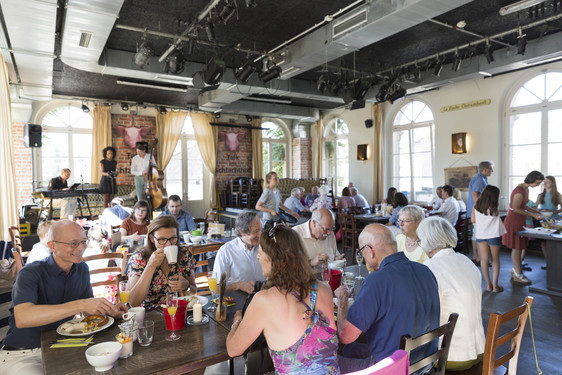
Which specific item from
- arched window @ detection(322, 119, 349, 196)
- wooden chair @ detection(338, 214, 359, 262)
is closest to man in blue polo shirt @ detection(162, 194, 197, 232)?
wooden chair @ detection(338, 214, 359, 262)

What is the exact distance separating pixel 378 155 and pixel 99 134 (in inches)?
325

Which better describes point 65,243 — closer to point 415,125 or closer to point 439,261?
point 439,261

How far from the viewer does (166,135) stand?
11180mm

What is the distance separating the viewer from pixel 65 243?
201cm

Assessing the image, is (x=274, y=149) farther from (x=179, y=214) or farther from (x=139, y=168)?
(x=179, y=214)

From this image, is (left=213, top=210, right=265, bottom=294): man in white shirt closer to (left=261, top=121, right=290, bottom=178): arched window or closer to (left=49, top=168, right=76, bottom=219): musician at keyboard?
(left=49, top=168, right=76, bottom=219): musician at keyboard

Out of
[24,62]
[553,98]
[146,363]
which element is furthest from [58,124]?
[553,98]

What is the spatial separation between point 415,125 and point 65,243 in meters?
9.66

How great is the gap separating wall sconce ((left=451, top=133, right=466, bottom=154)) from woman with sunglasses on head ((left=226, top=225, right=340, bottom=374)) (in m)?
8.33

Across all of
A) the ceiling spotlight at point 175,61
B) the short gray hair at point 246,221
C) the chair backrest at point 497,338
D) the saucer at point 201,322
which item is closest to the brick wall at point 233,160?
the ceiling spotlight at point 175,61

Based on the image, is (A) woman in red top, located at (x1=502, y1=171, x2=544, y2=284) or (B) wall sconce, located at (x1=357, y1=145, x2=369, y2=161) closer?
(A) woman in red top, located at (x1=502, y1=171, x2=544, y2=284)

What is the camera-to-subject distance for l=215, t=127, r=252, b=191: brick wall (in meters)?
12.1

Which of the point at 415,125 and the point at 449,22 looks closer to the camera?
the point at 449,22

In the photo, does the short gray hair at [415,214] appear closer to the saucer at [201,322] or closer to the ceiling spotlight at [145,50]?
the saucer at [201,322]
